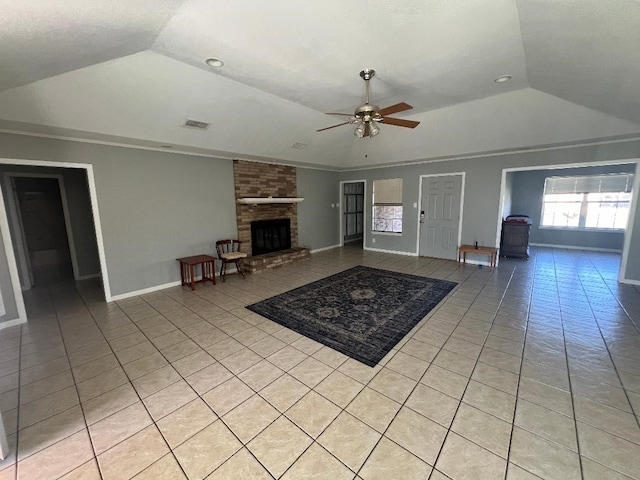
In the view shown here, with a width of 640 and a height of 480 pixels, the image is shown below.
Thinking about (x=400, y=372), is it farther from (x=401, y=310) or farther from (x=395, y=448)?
(x=401, y=310)

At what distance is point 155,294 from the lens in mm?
4309

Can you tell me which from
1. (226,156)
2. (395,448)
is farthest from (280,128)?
(395,448)

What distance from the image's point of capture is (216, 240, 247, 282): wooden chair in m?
4.96

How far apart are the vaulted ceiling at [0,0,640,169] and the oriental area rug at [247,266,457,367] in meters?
2.80

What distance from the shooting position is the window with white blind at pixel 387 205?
695 cm

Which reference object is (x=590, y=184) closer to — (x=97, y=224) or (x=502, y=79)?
(x=502, y=79)

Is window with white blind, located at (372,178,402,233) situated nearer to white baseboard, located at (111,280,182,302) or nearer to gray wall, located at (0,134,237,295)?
gray wall, located at (0,134,237,295)

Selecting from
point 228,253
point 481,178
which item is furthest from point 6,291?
point 481,178

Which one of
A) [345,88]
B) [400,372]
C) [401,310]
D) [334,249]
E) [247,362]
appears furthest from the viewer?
[334,249]

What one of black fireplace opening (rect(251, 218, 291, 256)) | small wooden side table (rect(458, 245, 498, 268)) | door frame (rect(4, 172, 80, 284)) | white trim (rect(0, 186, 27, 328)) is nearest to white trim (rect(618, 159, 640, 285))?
small wooden side table (rect(458, 245, 498, 268))

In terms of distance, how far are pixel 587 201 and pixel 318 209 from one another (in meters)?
7.10

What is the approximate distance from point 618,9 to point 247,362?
141 inches

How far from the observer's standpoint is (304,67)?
2.77 m

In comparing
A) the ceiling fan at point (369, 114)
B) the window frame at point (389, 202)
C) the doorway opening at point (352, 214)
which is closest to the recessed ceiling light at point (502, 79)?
the ceiling fan at point (369, 114)
